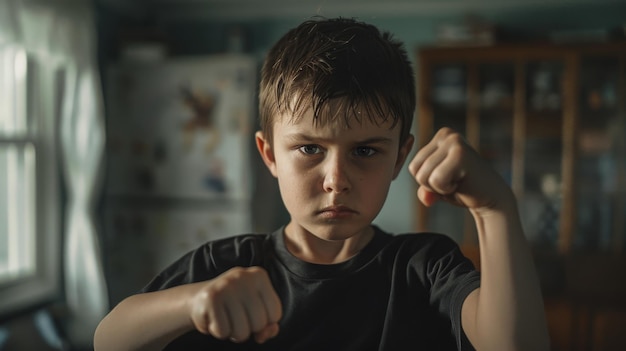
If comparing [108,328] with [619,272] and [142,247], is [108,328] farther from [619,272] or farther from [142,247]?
[619,272]

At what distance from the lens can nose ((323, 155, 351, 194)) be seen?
245 millimetres

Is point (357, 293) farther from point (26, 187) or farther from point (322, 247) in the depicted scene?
point (26, 187)

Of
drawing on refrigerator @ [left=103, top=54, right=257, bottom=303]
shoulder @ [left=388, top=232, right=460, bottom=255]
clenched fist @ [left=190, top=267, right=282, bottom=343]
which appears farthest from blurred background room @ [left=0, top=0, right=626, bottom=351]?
clenched fist @ [left=190, top=267, right=282, bottom=343]

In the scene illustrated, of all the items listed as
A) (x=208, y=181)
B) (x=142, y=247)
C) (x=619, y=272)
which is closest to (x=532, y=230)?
(x=619, y=272)

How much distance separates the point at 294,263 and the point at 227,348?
0.07m

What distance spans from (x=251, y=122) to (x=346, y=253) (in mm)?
1497

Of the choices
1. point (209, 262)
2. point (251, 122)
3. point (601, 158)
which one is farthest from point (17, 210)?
point (601, 158)

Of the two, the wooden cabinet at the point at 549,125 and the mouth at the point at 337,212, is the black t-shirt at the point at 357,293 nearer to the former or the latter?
the mouth at the point at 337,212

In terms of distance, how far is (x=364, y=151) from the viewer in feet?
0.84

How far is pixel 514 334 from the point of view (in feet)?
0.79

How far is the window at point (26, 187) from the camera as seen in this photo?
115cm

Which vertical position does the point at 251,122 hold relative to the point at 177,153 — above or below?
above

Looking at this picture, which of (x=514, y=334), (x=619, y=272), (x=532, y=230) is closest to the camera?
(x=514, y=334)

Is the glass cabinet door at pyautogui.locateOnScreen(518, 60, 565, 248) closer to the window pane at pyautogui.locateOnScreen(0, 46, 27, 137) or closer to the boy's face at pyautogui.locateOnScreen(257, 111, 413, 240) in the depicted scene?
the window pane at pyautogui.locateOnScreen(0, 46, 27, 137)
